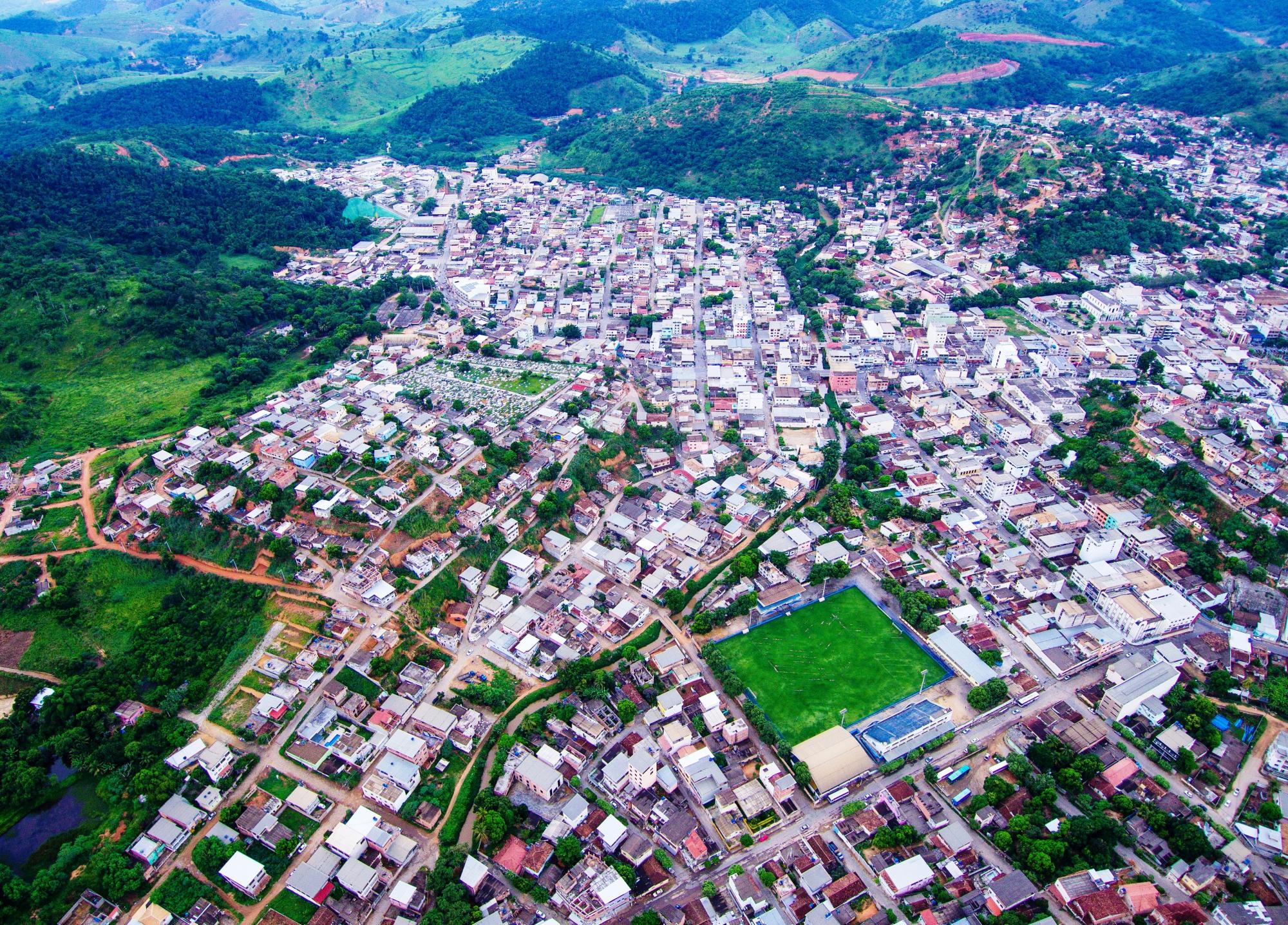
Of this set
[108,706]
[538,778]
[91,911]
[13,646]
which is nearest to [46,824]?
[108,706]

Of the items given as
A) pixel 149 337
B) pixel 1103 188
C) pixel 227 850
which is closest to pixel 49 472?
pixel 149 337

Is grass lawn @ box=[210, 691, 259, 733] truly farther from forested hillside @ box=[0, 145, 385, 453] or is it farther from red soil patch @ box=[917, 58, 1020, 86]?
red soil patch @ box=[917, 58, 1020, 86]

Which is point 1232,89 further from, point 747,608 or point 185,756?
point 185,756

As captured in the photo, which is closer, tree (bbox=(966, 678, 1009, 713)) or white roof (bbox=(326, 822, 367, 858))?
white roof (bbox=(326, 822, 367, 858))

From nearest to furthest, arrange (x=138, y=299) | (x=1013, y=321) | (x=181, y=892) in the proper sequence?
(x=181, y=892) → (x=138, y=299) → (x=1013, y=321)

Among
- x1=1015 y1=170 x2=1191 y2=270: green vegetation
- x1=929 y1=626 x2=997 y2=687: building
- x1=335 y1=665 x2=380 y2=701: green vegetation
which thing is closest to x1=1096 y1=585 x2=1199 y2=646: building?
x1=929 y1=626 x2=997 y2=687: building

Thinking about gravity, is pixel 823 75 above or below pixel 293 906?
above

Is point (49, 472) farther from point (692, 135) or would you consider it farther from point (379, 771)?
point (692, 135)

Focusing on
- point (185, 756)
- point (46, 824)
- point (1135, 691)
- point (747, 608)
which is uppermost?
point (1135, 691)
